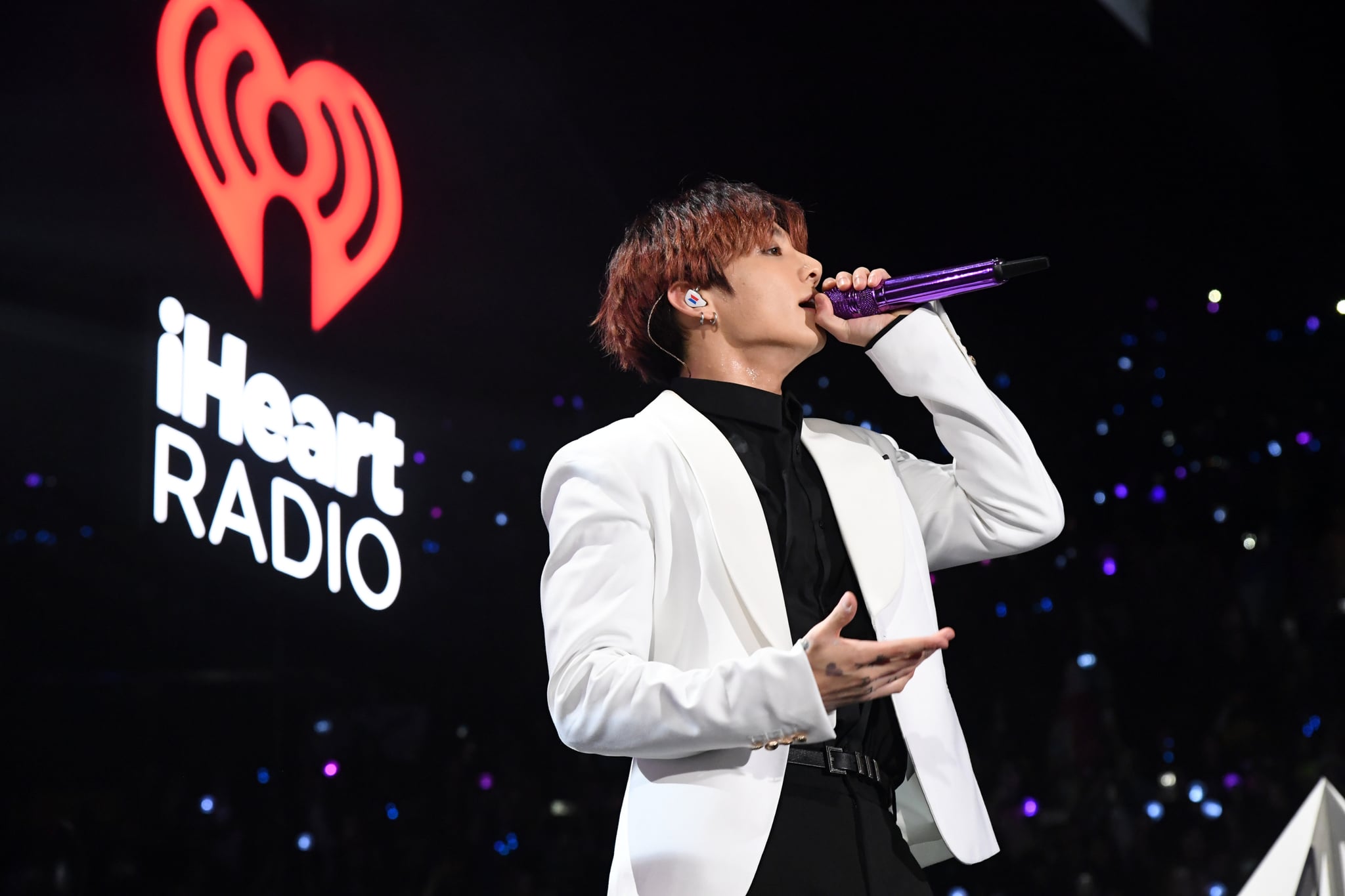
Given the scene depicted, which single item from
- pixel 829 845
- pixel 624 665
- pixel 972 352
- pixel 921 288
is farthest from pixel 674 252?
pixel 972 352

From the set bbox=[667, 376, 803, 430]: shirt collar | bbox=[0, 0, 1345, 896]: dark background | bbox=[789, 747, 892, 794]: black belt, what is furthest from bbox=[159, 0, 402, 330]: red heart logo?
bbox=[789, 747, 892, 794]: black belt

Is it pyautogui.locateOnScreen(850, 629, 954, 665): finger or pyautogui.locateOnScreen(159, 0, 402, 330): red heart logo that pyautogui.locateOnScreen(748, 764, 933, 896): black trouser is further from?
pyautogui.locateOnScreen(159, 0, 402, 330): red heart logo

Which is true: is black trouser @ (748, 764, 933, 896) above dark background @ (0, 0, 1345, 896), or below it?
below

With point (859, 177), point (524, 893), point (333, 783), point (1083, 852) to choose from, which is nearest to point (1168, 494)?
point (1083, 852)

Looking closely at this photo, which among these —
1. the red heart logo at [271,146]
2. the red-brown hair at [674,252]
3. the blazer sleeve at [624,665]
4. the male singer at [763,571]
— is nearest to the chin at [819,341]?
the male singer at [763,571]

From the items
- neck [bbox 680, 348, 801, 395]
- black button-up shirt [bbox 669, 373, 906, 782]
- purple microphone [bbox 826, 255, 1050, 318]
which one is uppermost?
purple microphone [bbox 826, 255, 1050, 318]

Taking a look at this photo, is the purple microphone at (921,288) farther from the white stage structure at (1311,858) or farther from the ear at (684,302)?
the white stage structure at (1311,858)

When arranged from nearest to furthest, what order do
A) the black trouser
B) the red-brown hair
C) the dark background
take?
the black trouser → the red-brown hair → the dark background

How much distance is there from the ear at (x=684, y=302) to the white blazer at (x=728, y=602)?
6.1 inches

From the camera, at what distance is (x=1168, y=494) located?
11.6 ft

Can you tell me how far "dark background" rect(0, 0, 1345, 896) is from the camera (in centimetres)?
323

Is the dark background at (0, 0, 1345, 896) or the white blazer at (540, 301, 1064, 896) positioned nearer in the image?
the white blazer at (540, 301, 1064, 896)

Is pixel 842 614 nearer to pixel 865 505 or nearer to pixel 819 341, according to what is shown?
pixel 865 505

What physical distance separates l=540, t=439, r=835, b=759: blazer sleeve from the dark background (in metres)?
1.84
